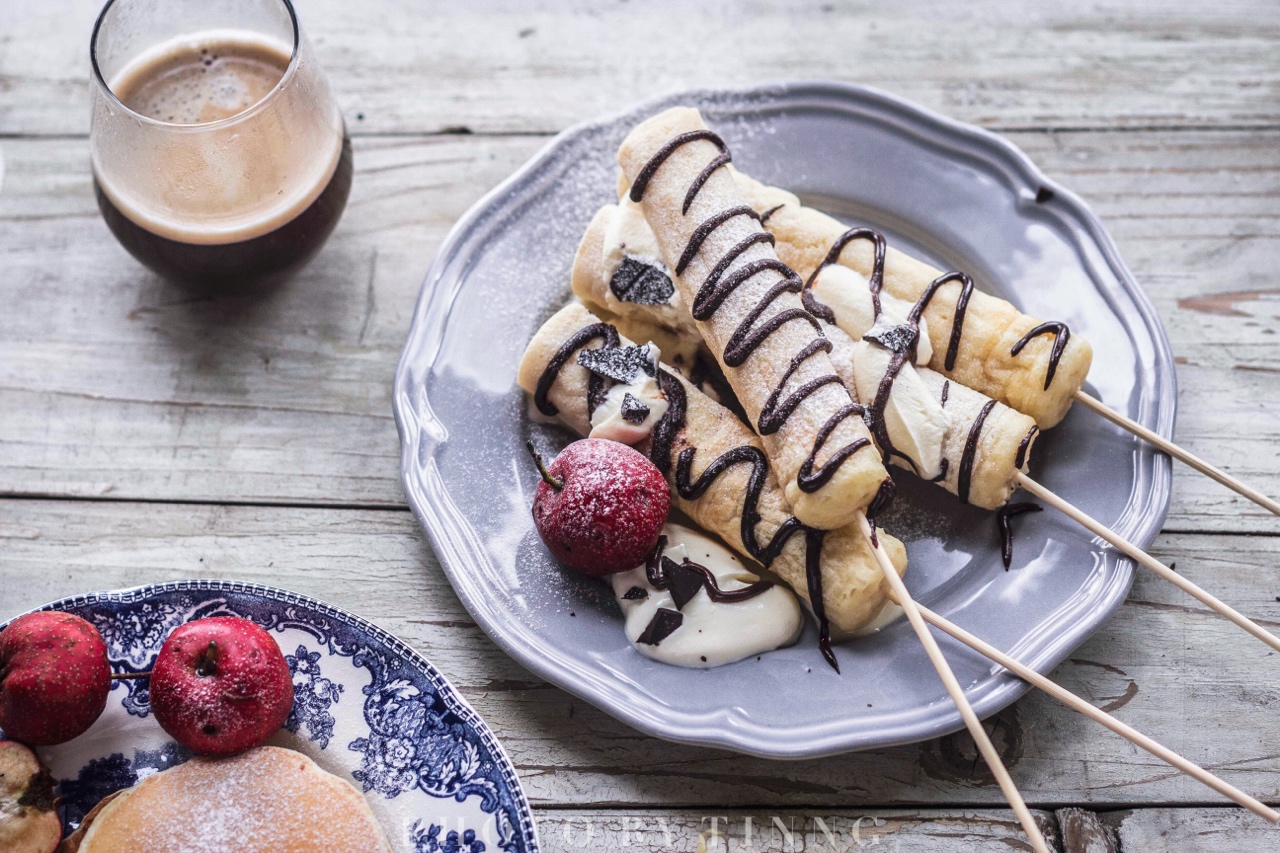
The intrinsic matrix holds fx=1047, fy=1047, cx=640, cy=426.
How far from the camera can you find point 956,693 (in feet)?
5.06

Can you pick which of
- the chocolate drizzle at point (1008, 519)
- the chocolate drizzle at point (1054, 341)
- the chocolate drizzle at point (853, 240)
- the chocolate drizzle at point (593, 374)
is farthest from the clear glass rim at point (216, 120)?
the chocolate drizzle at point (1008, 519)

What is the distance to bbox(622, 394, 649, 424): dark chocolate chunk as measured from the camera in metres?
1.77

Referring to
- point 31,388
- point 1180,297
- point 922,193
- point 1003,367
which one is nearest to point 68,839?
point 31,388

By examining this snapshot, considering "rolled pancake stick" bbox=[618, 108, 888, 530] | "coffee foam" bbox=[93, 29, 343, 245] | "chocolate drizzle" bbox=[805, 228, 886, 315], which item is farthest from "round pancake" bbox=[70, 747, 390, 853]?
"chocolate drizzle" bbox=[805, 228, 886, 315]

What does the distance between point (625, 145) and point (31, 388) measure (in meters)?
1.27

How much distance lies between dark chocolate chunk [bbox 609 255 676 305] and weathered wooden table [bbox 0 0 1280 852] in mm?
534

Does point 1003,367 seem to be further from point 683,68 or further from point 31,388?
point 31,388

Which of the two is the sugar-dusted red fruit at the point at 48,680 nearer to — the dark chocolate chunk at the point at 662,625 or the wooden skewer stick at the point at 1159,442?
the dark chocolate chunk at the point at 662,625

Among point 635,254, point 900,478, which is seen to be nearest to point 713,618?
point 900,478

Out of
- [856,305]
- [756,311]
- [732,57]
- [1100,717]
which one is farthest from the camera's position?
[732,57]

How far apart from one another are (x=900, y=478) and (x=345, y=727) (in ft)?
3.43

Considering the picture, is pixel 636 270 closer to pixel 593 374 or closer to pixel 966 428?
pixel 593 374

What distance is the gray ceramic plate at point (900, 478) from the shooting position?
1659 mm

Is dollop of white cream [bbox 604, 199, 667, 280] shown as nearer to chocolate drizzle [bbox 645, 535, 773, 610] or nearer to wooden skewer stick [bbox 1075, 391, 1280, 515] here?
chocolate drizzle [bbox 645, 535, 773, 610]
